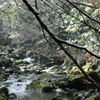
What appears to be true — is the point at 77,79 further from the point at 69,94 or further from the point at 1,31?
the point at 1,31

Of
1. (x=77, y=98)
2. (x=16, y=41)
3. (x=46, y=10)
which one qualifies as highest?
(x=46, y=10)

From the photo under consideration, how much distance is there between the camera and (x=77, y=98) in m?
6.30

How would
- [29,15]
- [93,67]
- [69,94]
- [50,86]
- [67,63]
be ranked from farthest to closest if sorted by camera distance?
1. [29,15]
2. [67,63]
3. [93,67]
4. [50,86]
5. [69,94]

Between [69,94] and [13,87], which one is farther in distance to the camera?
[13,87]

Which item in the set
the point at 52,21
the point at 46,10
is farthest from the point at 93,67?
the point at 46,10

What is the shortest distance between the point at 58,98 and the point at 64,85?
1.77 metres

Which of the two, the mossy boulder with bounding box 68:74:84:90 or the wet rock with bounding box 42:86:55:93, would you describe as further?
the mossy boulder with bounding box 68:74:84:90

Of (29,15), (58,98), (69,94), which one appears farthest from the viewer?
(29,15)

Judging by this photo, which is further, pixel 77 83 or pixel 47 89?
pixel 77 83

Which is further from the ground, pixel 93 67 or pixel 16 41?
pixel 16 41

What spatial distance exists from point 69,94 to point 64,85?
3.67 ft

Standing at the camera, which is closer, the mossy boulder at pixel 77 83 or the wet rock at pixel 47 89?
the wet rock at pixel 47 89

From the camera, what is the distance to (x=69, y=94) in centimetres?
684

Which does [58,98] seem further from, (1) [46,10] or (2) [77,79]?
(1) [46,10]
